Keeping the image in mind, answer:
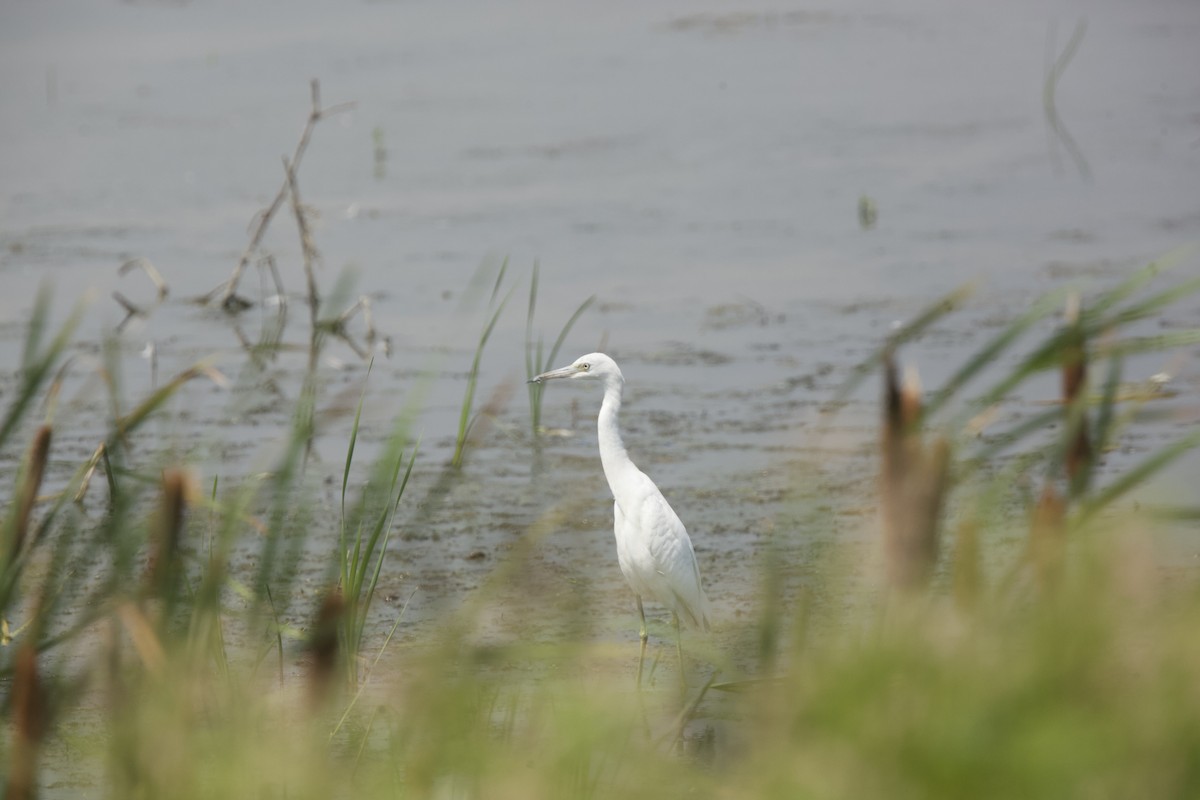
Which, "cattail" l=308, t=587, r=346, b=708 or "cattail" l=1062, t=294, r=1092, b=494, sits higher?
"cattail" l=1062, t=294, r=1092, b=494

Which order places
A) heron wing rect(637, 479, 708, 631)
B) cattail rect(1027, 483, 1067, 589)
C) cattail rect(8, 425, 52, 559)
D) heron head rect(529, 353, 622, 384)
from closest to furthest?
cattail rect(1027, 483, 1067, 589)
cattail rect(8, 425, 52, 559)
heron wing rect(637, 479, 708, 631)
heron head rect(529, 353, 622, 384)

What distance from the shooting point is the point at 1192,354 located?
24.2 ft

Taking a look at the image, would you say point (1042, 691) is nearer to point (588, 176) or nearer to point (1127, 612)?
point (1127, 612)

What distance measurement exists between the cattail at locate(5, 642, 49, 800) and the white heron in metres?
3.02

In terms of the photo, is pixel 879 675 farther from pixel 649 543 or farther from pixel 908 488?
pixel 649 543

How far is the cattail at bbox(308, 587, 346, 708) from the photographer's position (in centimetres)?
170

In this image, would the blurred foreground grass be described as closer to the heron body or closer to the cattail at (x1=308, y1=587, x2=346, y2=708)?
the cattail at (x1=308, y1=587, x2=346, y2=708)

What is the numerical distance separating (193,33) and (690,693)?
44.8 feet

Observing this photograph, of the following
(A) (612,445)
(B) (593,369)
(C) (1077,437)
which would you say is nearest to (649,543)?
(A) (612,445)

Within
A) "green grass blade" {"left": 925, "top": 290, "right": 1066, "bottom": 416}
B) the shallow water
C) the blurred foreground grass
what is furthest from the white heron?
"green grass blade" {"left": 925, "top": 290, "right": 1066, "bottom": 416}

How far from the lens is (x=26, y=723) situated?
1.71 m

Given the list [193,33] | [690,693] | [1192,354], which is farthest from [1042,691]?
[193,33]

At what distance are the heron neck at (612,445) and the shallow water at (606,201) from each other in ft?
1.23

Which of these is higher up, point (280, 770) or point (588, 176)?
point (588, 176)
